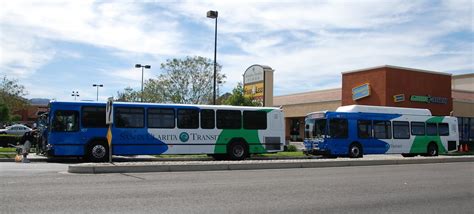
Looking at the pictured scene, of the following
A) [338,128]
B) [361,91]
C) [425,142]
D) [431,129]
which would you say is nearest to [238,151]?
[338,128]

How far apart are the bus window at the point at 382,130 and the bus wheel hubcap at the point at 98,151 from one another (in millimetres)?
15530

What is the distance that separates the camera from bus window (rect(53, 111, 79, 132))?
2139 centimetres

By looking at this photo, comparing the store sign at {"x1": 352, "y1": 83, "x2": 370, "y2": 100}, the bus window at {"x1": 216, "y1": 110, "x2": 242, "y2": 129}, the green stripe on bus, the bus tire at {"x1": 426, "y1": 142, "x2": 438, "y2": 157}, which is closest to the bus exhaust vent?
the bus window at {"x1": 216, "y1": 110, "x2": 242, "y2": 129}

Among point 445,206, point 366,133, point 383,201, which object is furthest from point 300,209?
point 366,133

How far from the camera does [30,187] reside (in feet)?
37.4


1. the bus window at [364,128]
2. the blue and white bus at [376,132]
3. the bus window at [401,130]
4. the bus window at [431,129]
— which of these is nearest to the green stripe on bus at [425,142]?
the blue and white bus at [376,132]

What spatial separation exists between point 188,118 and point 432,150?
16.7 metres

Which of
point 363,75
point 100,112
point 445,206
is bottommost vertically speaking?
point 445,206

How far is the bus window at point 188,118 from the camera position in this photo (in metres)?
23.8

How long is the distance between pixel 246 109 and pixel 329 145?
5.32 metres

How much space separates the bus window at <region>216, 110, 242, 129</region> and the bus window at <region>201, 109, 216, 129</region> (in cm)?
26

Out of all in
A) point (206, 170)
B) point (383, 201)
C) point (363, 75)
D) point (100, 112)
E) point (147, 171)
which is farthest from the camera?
point (363, 75)

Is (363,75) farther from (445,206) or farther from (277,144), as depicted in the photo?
(445,206)

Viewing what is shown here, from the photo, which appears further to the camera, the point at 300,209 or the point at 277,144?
the point at 277,144
